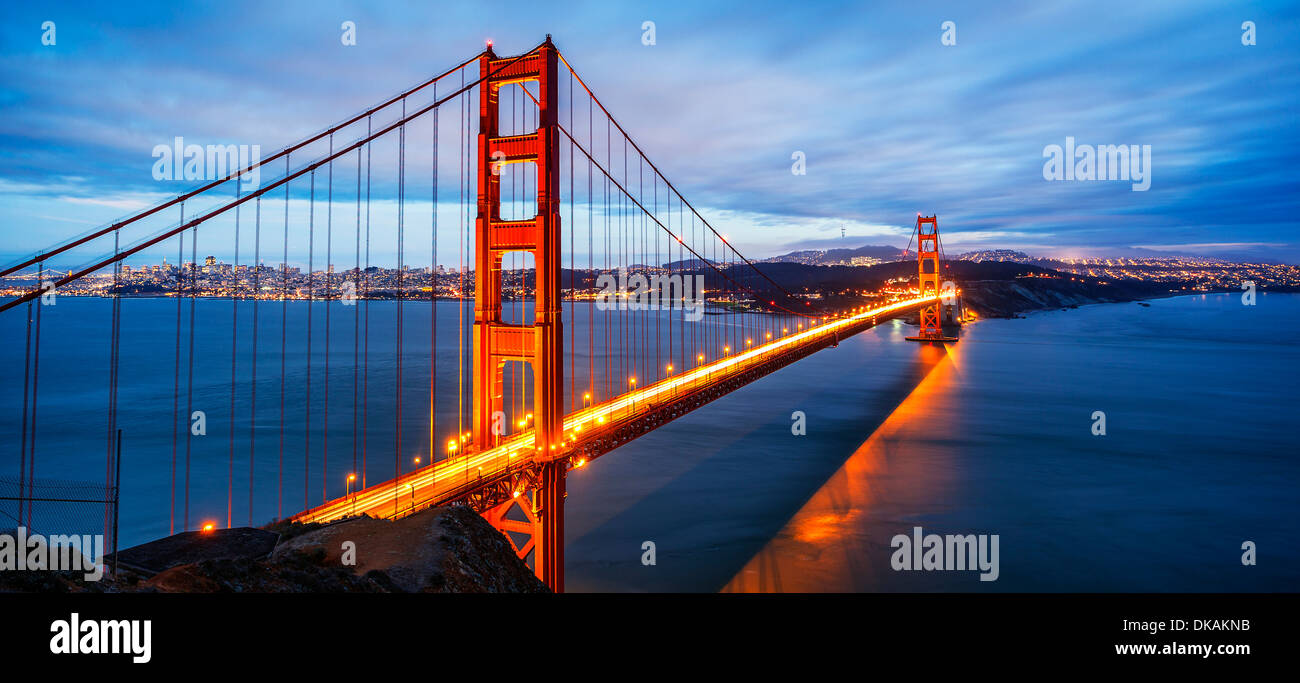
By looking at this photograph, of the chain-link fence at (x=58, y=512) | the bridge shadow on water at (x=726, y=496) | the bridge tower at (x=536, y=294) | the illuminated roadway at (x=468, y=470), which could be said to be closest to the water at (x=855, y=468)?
the bridge shadow on water at (x=726, y=496)

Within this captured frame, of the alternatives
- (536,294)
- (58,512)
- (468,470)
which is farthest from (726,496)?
(58,512)

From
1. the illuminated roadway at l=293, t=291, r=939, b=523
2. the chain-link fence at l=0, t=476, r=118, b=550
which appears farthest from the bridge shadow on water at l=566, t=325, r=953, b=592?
the chain-link fence at l=0, t=476, r=118, b=550

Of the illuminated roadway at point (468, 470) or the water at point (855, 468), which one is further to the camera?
the water at point (855, 468)

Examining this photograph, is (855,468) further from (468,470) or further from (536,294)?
(468,470)

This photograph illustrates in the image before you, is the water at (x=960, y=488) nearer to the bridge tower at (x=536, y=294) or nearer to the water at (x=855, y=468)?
the water at (x=855, y=468)
